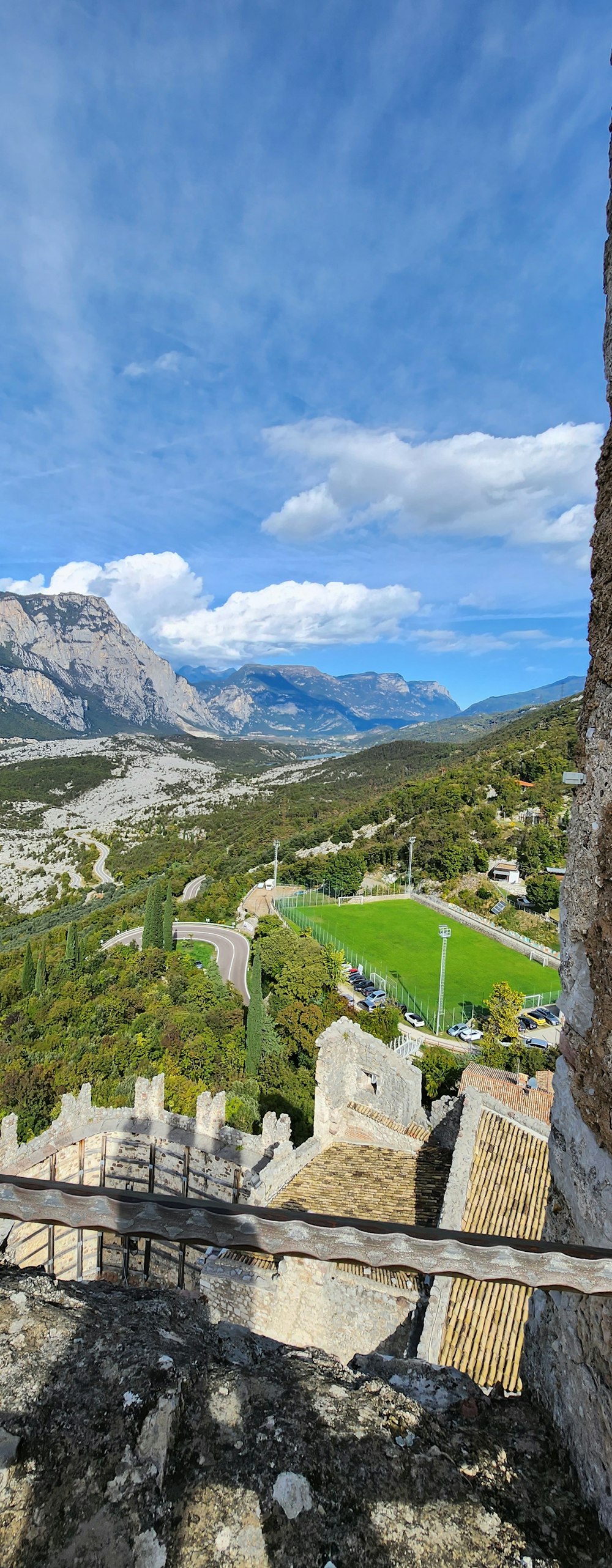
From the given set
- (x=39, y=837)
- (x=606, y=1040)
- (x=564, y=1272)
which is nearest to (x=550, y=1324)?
(x=564, y=1272)

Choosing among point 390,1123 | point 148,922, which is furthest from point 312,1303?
point 148,922

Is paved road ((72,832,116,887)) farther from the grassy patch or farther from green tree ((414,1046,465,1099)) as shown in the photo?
green tree ((414,1046,465,1099))

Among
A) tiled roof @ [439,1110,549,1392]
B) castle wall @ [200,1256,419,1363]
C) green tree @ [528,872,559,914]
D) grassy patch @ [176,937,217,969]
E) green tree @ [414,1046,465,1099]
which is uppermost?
tiled roof @ [439,1110,549,1392]

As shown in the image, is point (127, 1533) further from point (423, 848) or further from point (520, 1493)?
point (423, 848)

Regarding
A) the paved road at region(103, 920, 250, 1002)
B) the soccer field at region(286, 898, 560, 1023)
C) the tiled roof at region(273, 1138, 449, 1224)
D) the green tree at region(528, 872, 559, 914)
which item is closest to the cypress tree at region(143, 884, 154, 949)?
the paved road at region(103, 920, 250, 1002)

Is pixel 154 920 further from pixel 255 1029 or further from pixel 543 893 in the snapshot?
pixel 543 893

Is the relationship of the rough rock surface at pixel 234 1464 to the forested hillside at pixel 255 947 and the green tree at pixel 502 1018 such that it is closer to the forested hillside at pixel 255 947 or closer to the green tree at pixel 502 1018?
the forested hillside at pixel 255 947
